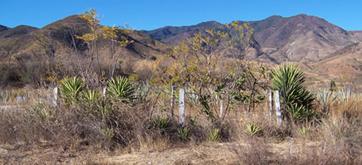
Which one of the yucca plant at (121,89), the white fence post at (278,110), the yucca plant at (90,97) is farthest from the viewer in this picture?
the white fence post at (278,110)

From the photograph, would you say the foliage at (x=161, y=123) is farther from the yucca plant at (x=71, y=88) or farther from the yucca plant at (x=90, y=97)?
the yucca plant at (x=71, y=88)

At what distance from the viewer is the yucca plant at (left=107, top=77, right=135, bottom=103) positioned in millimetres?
11232

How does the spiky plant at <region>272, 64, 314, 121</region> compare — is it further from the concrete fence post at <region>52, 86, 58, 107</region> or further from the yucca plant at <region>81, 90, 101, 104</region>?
the concrete fence post at <region>52, 86, 58, 107</region>

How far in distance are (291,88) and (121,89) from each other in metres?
4.63

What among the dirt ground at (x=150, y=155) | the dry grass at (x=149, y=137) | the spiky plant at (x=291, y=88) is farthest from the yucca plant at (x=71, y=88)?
the spiky plant at (x=291, y=88)

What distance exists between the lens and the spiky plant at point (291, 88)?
13016mm

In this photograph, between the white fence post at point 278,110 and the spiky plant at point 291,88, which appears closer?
the white fence post at point 278,110

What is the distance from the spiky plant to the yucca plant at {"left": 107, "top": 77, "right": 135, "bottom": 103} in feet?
13.4

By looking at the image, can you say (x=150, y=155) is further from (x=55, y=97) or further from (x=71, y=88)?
(x=71, y=88)

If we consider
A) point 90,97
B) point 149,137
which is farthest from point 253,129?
point 90,97

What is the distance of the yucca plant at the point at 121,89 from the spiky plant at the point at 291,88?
13.4ft

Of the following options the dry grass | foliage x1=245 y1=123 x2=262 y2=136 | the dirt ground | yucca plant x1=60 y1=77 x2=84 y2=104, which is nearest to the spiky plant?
the dry grass

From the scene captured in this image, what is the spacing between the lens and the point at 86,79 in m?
12.3

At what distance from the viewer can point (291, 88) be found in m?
13.1
